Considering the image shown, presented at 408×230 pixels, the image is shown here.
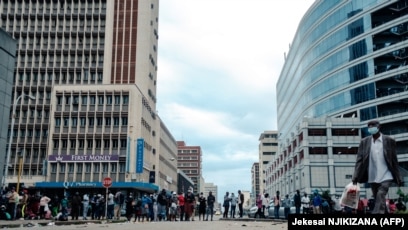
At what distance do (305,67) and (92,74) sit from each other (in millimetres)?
34882

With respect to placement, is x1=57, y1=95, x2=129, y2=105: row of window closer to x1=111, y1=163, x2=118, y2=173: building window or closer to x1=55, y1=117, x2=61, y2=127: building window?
x1=55, y1=117, x2=61, y2=127: building window

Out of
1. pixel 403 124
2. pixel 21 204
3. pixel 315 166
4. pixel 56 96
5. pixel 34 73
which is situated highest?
pixel 34 73

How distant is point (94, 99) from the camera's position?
189ft

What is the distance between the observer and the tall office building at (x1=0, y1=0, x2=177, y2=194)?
5572 centimetres

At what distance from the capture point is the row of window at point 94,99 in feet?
188

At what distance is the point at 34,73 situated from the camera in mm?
64750

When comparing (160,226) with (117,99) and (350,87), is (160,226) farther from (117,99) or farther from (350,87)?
(350,87)

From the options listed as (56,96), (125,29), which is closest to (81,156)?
(56,96)

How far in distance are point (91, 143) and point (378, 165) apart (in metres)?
52.9

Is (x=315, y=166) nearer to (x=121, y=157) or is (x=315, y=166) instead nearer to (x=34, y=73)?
(x=121, y=157)

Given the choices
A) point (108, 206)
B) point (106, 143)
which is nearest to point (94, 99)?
point (106, 143)

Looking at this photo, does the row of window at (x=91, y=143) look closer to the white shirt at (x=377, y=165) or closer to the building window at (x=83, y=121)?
the building window at (x=83, y=121)

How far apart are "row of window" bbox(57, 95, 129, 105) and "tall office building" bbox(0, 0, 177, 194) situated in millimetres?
133

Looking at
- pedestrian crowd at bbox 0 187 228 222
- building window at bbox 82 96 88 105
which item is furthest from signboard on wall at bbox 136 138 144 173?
pedestrian crowd at bbox 0 187 228 222
